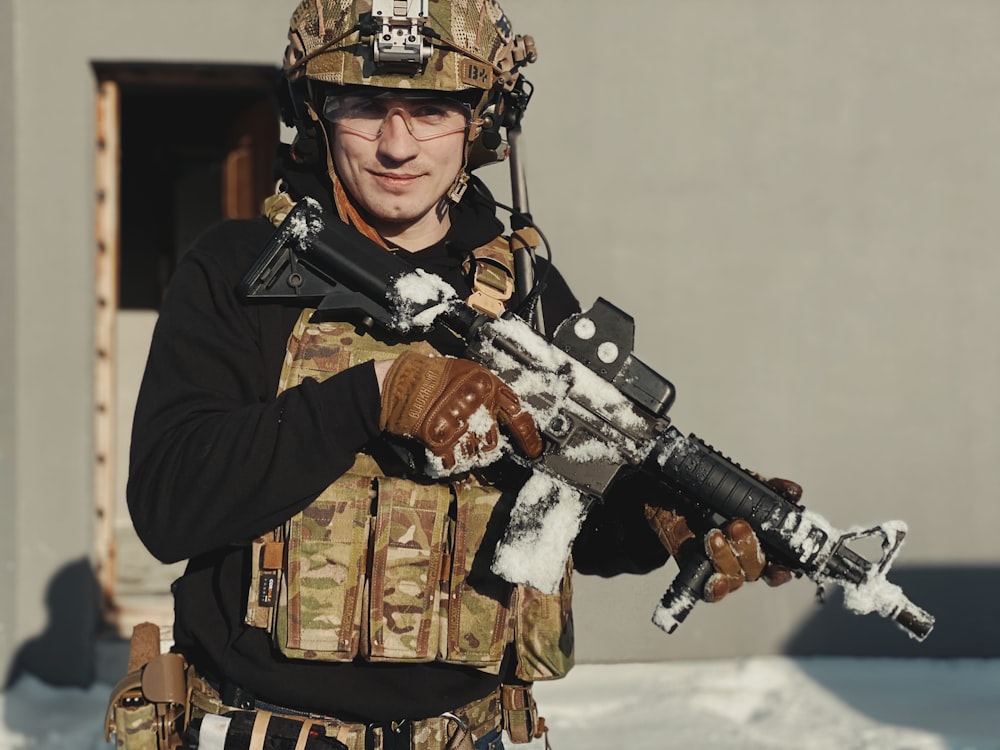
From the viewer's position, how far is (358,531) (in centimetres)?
175

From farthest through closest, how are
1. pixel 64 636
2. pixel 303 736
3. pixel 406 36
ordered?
pixel 64 636, pixel 406 36, pixel 303 736

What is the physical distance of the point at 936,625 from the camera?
4.17 metres

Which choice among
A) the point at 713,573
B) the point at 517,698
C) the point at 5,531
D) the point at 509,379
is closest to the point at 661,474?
the point at 713,573

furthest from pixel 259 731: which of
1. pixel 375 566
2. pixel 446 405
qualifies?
pixel 446 405

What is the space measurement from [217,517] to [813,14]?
3.30 metres

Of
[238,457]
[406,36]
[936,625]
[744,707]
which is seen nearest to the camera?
[238,457]

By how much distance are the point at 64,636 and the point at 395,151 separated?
117 inches

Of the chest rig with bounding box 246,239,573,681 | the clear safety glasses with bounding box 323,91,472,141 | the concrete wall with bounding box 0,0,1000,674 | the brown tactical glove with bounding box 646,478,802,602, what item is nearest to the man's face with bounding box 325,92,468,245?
the clear safety glasses with bounding box 323,91,472,141

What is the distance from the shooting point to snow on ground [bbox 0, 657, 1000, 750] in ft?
11.9

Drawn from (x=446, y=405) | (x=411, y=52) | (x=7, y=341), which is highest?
(x=411, y=52)

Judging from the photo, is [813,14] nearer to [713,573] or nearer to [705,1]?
[705,1]

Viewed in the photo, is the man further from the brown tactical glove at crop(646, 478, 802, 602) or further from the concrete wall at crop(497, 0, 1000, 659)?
the concrete wall at crop(497, 0, 1000, 659)

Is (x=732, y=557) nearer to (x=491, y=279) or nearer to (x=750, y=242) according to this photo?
(x=491, y=279)

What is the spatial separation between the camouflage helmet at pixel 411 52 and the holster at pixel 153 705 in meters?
0.95
